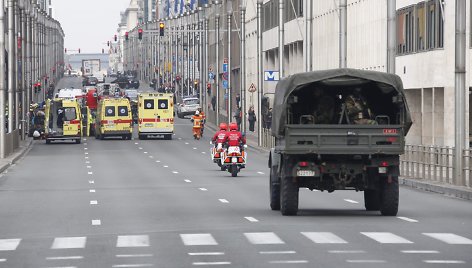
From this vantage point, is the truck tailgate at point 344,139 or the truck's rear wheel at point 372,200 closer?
the truck tailgate at point 344,139

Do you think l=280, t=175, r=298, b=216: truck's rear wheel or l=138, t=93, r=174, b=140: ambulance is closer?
l=280, t=175, r=298, b=216: truck's rear wheel

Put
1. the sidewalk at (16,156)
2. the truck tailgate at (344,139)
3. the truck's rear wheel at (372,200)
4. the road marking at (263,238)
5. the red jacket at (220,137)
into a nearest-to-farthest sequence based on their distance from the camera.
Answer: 1. the road marking at (263,238)
2. the truck tailgate at (344,139)
3. the truck's rear wheel at (372,200)
4. the red jacket at (220,137)
5. the sidewalk at (16,156)

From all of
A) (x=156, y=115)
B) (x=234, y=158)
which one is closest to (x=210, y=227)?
(x=234, y=158)

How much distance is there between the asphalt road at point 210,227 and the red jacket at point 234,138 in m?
1.16

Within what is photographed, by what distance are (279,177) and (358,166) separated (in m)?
1.91

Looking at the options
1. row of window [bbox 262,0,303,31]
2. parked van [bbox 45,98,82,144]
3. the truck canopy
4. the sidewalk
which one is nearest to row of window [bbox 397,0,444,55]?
the sidewalk

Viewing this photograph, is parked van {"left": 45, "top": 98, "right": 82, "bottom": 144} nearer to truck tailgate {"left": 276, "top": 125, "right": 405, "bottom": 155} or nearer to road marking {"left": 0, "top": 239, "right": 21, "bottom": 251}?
truck tailgate {"left": 276, "top": 125, "right": 405, "bottom": 155}

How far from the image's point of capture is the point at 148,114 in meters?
84.1

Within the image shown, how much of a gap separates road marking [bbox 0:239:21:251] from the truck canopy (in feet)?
21.5

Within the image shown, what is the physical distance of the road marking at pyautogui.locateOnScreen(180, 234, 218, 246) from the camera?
1936 centimetres

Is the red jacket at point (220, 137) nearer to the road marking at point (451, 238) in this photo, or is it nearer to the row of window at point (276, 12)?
the road marking at point (451, 238)

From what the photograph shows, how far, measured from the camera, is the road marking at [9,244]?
62.8 feet

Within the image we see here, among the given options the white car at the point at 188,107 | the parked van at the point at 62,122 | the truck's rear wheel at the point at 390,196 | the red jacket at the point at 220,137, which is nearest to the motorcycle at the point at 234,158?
the red jacket at the point at 220,137

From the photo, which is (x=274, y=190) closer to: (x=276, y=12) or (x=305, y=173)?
(x=305, y=173)
